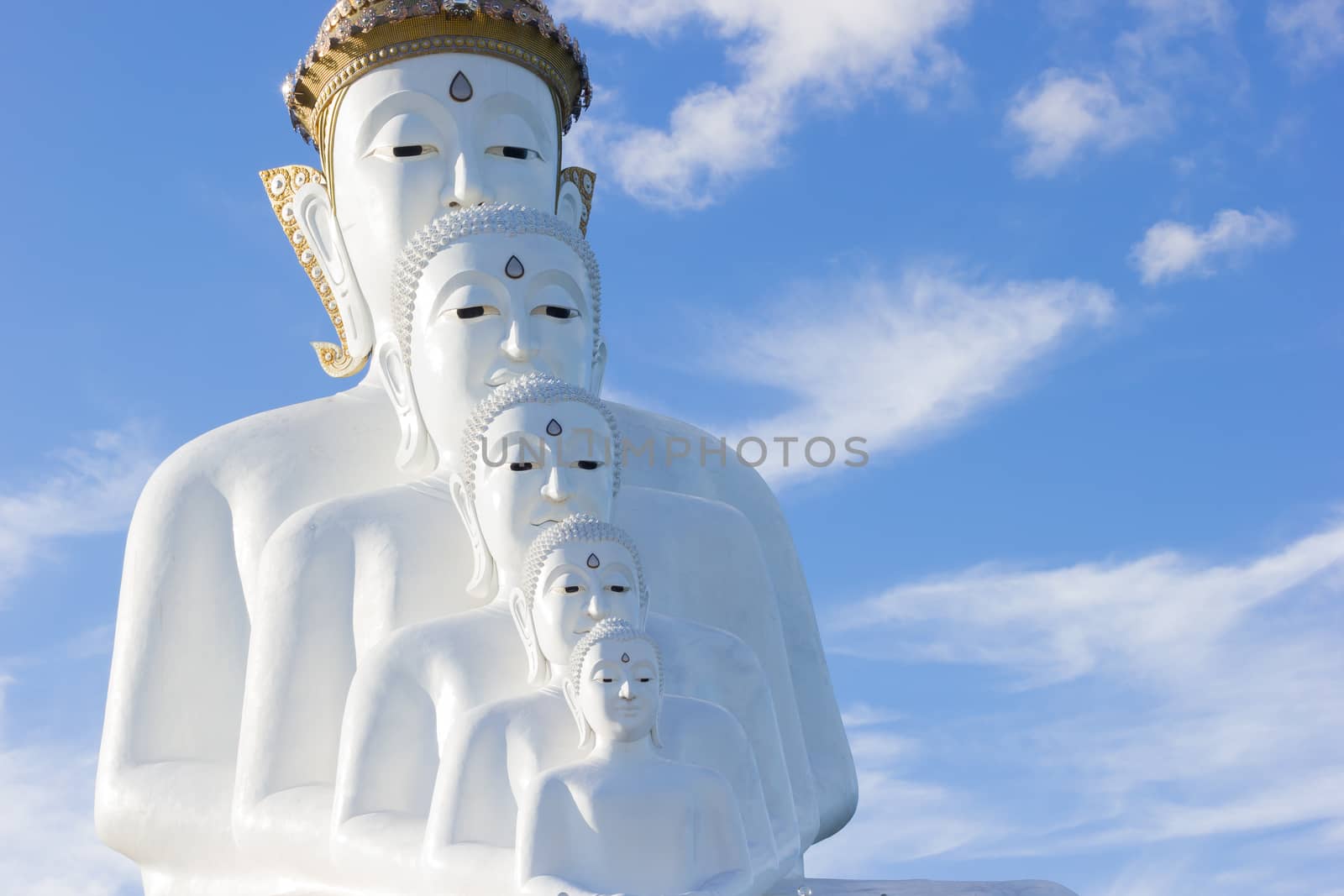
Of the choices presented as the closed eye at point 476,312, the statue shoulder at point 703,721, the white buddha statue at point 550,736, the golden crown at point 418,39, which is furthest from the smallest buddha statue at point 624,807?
the golden crown at point 418,39

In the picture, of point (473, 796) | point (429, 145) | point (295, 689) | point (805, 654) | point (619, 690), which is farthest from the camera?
point (805, 654)

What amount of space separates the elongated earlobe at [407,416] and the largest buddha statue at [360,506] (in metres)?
0.01

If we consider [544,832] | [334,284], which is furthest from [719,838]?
[334,284]

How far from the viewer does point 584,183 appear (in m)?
11.5

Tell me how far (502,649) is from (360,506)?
1263mm

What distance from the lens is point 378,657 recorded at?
883 cm

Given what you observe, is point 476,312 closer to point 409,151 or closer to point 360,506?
point 360,506

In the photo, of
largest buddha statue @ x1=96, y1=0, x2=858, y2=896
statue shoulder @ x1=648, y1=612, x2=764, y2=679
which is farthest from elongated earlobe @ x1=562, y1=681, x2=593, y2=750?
largest buddha statue @ x1=96, y1=0, x2=858, y2=896

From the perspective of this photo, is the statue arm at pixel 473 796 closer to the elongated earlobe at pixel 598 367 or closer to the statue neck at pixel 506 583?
the statue neck at pixel 506 583

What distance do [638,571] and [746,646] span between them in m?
1.02

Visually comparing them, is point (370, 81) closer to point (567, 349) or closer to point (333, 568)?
point (567, 349)

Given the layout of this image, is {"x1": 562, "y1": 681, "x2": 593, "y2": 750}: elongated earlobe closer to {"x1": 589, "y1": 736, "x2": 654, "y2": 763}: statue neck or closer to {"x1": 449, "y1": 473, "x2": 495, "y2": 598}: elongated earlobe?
{"x1": 589, "y1": 736, "x2": 654, "y2": 763}: statue neck

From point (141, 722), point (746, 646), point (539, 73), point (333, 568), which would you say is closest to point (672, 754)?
point (746, 646)

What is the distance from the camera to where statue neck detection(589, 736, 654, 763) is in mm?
8008
